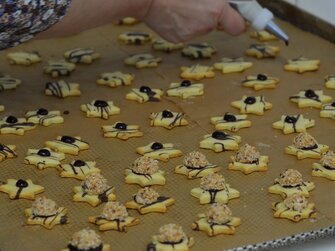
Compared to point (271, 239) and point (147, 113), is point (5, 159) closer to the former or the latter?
point (147, 113)

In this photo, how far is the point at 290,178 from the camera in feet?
3.53

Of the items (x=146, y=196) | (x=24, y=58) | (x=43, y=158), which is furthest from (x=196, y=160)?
(x=24, y=58)

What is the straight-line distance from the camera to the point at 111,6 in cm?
137

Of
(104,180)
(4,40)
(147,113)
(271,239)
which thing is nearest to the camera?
(271,239)

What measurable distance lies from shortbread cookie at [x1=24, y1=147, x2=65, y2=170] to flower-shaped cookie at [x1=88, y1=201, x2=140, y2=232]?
0.17 meters

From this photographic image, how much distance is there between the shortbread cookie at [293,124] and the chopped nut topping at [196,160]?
6.7 inches

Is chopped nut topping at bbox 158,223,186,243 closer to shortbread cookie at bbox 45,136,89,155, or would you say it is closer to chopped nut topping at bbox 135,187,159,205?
chopped nut topping at bbox 135,187,159,205

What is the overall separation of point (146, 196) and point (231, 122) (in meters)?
0.27

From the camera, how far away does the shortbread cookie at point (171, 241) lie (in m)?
0.94

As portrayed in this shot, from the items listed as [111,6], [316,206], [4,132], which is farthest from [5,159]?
[316,206]

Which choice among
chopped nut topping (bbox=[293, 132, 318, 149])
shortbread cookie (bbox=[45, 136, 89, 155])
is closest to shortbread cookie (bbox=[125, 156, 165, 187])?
shortbread cookie (bbox=[45, 136, 89, 155])

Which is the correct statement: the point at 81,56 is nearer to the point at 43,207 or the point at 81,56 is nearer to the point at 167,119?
the point at 167,119

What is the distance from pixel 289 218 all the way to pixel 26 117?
497 millimetres

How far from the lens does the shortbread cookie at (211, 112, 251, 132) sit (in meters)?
1.26
